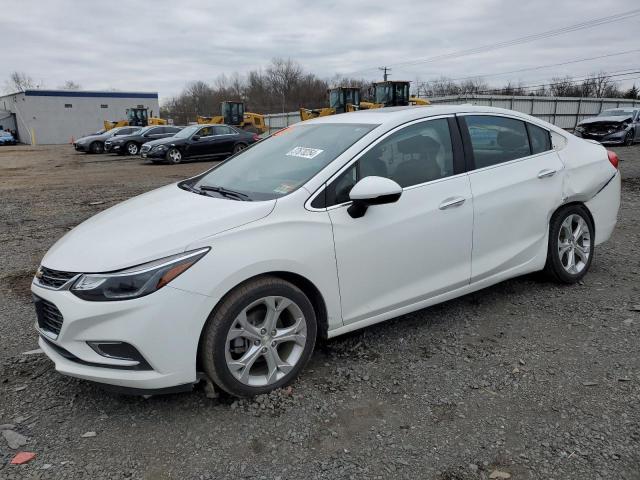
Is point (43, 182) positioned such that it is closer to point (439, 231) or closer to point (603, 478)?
point (439, 231)

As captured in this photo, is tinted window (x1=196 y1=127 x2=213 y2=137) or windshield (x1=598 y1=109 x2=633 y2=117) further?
windshield (x1=598 y1=109 x2=633 y2=117)

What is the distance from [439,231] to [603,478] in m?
1.71

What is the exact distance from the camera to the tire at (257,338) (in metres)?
2.70

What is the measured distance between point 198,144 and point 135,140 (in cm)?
695

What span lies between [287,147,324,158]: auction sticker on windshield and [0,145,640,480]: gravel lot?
4.44 feet

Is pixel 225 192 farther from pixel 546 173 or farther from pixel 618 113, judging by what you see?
pixel 618 113

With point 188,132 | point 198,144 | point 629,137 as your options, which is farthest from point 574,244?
point 629,137

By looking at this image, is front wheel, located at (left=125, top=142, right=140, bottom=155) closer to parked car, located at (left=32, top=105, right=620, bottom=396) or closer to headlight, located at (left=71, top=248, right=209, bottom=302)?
parked car, located at (left=32, top=105, right=620, bottom=396)

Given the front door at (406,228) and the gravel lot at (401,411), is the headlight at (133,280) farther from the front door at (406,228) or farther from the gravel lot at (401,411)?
the front door at (406,228)

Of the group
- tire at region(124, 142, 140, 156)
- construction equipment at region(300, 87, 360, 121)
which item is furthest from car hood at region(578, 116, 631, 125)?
tire at region(124, 142, 140, 156)

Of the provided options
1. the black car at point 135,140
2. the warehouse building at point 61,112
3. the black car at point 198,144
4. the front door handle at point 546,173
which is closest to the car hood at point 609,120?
the black car at point 198,144

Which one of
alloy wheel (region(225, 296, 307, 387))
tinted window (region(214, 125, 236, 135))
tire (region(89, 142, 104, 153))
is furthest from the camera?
tire (region(89, 142, 104, 153))

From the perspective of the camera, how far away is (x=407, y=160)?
3.50m

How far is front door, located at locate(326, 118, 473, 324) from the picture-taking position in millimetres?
3129
